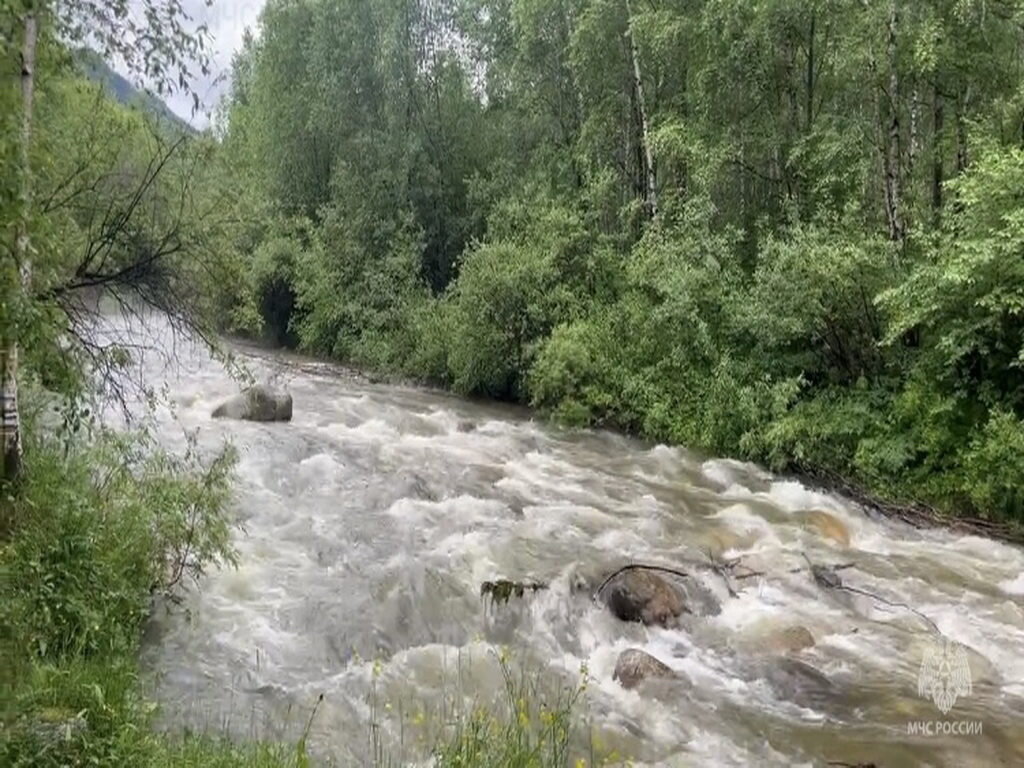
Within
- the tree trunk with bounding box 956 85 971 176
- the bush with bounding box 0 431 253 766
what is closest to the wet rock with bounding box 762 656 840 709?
the bush with bounding box 0 431 253 766

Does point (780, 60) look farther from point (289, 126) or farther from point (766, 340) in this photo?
point (289, 126)

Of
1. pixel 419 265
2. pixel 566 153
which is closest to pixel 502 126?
pixel 566 153

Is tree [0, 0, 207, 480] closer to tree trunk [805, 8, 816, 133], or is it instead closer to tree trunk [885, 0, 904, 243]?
tree trunk [885, 0, 904, 243]

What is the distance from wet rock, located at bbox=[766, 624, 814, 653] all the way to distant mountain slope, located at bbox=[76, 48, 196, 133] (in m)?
6.98

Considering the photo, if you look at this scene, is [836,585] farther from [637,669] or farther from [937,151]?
[937,151]

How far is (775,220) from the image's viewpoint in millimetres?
18156

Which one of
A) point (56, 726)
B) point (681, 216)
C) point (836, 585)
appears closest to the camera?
point (56, 726)

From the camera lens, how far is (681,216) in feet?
58.3

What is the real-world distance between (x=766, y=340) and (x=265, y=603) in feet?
34.1

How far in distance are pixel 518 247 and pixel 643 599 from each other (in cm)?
1348

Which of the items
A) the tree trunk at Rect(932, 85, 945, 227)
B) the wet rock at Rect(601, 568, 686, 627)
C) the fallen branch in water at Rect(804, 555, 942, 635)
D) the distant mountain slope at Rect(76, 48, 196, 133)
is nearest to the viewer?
the distant mountain slope at Rect(76, 48, 196, 133)

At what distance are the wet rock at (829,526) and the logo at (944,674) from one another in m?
2.84

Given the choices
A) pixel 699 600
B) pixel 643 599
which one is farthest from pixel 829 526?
pixel 643 599

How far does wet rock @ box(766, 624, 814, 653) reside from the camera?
7.40 m
